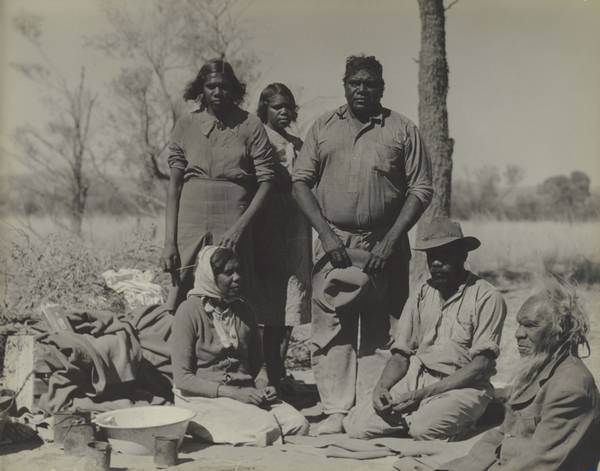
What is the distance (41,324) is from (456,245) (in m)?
2.96

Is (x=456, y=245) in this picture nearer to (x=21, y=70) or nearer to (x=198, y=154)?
(x=198, y=154)

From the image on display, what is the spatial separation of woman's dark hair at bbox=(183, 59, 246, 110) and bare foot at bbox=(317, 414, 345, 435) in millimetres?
2352

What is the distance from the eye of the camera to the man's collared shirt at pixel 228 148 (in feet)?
19.9

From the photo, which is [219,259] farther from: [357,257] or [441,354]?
[441,354]

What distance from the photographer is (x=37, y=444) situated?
5.25 m

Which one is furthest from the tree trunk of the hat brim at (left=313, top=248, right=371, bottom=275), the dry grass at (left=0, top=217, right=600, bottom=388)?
the hat brim at (left=313, top=248, right=371, bottom=275)

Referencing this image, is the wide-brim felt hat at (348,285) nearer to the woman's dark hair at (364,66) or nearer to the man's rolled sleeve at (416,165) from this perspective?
the man's rolled sleeve at (416,165)

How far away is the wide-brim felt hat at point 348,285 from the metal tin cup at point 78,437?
1.80 meters

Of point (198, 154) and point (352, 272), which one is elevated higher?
point (198, 154)

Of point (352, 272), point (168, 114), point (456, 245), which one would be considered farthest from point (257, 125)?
point (168, 114)

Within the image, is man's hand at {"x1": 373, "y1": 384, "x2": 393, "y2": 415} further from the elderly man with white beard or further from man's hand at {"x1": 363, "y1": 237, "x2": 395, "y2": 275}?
the elderly man with white beard

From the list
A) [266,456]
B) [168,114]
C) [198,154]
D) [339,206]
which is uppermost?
[168,114]

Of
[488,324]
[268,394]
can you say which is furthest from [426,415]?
[268,394]

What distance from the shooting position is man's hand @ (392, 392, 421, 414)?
17.3 ft
